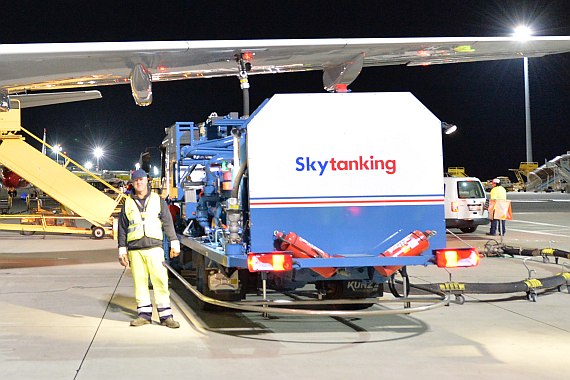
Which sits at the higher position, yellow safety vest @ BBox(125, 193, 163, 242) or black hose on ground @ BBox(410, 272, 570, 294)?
yellow safety vest @ BBox(125, 193, 163, 242)

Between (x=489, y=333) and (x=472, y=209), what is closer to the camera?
(x=489, y=333)

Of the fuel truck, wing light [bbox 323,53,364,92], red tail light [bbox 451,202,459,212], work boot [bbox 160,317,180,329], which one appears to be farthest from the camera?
red tail light [bbox 451,202,459,212]

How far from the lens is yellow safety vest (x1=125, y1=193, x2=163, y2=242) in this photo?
8203mm

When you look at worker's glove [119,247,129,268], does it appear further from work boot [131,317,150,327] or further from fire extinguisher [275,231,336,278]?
fire extinguisher [275,231,336,278]

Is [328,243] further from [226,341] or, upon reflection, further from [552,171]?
[552,171]

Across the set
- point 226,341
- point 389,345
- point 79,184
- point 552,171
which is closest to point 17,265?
point 79,184

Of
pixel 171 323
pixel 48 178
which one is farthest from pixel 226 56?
pixel 48 178

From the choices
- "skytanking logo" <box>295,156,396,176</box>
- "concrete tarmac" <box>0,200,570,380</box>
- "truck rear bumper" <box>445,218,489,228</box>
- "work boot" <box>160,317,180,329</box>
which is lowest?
"concrete tarmac" <box>0,200,570,380</box>

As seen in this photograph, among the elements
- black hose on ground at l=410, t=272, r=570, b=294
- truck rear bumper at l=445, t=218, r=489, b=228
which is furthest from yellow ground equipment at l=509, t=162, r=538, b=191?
black hose on ground at l=410, t=272, r=570, b=294

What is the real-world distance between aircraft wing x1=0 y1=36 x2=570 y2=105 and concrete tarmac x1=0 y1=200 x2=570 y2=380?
11.1 ft

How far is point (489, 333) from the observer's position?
308 inches

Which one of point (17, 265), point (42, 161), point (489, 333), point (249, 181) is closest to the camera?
point (249, 181)

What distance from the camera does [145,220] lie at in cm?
823

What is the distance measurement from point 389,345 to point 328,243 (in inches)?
49.0
